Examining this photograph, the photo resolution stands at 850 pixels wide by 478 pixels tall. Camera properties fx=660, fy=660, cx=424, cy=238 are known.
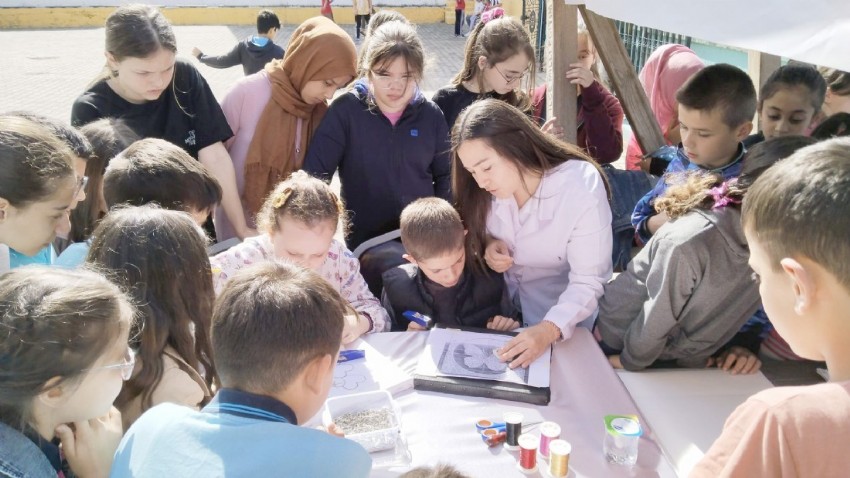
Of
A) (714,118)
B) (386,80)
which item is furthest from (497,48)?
(714,118)

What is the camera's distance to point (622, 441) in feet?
5.02

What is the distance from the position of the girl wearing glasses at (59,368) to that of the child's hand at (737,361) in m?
1.77

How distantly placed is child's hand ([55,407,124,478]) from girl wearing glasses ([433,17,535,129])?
2.22 m

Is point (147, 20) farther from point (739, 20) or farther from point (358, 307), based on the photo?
point (739, 20)

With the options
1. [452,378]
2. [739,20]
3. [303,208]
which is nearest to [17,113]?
[303,208]

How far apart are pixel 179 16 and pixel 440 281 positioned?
59.6 ft

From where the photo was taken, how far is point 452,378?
1.83 meters

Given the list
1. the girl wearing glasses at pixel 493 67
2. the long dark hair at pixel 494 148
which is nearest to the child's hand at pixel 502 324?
the long dark hair at pixel 494 148

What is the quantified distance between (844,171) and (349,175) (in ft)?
6.95

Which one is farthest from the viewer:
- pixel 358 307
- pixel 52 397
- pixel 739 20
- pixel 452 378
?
pixel 358 307

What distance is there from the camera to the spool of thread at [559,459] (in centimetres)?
148

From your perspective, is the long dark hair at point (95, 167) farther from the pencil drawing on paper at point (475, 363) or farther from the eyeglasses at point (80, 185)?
the pencil drawing on paper at point (475, 363)

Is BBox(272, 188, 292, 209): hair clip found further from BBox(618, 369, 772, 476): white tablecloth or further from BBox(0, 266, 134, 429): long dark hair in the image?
BBox(618, 369, 772, 476): white tablecloth

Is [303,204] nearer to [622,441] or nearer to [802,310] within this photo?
[622,441]
